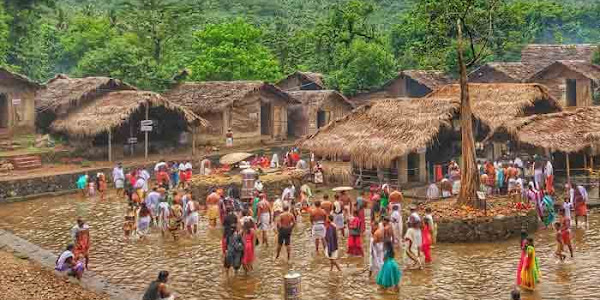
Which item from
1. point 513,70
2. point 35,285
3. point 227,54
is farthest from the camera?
point 227,54

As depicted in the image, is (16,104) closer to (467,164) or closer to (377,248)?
(467,164)

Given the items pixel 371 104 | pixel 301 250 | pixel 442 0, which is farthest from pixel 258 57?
pixel 301 250

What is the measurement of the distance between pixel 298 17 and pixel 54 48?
36.2 meters

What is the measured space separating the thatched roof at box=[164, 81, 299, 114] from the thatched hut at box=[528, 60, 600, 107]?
14.5m

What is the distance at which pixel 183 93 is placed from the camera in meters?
40.5

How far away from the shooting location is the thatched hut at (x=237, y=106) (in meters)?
38.4

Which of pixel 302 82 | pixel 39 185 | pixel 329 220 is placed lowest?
pixel 329 220

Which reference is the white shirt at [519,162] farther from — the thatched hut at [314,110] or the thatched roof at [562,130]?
the thatched hut at [314,110]

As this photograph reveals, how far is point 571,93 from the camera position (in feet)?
134

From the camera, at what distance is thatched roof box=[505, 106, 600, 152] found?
1011 inches

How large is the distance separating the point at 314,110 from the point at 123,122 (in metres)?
12.7

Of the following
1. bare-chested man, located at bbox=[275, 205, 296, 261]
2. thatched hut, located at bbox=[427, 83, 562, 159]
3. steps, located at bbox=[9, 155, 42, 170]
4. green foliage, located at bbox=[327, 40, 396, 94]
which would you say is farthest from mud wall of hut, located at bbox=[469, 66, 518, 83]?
bare-chested man, located at bbox=[275, 205, 296, 261]

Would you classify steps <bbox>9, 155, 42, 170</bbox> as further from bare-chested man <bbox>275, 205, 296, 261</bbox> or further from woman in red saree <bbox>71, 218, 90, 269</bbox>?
bare-chested man <bbox>275, 205, 296, 261</bbox>

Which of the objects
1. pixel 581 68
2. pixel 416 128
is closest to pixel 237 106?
pixel 416 128
